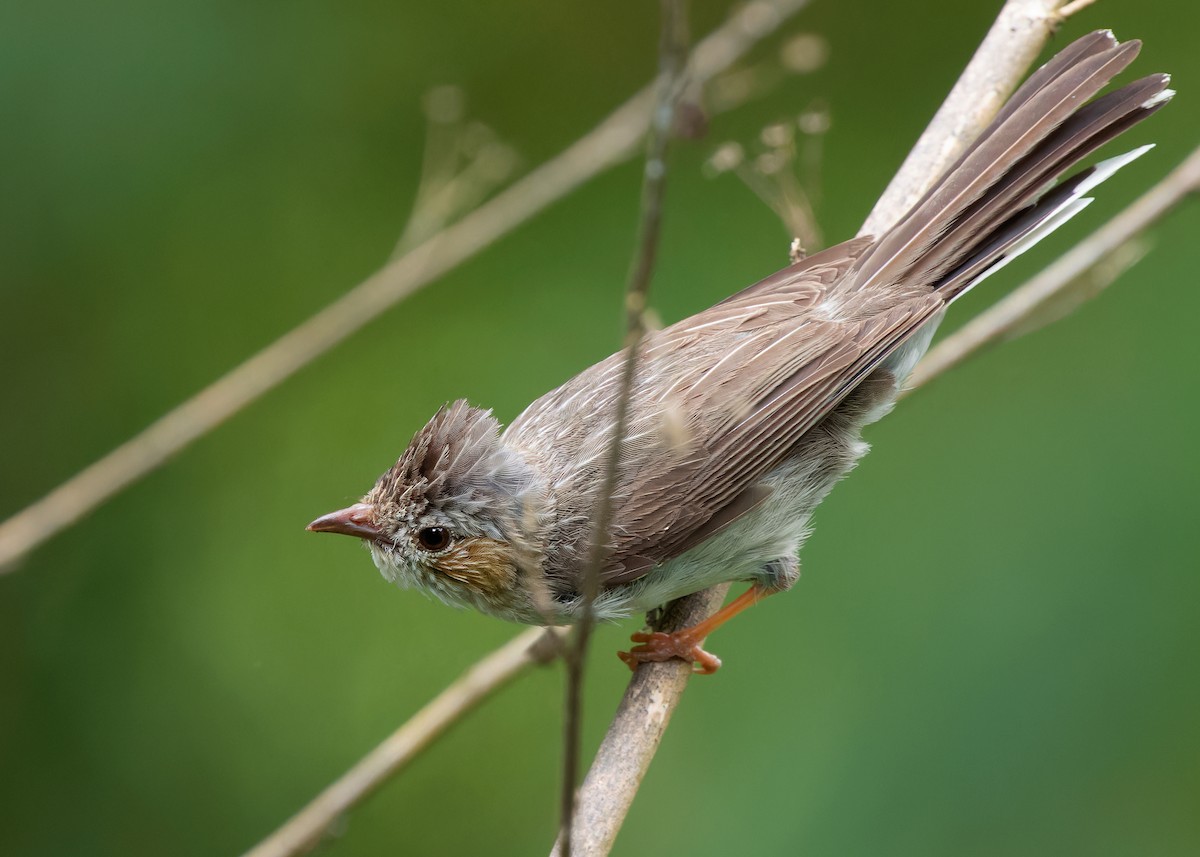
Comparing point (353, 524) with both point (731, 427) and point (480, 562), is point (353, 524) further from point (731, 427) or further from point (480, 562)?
point (731, 427)

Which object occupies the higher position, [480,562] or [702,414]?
[702,414]

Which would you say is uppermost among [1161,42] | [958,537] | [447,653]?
[1161,42]

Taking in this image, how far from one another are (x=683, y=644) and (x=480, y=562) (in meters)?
0.58

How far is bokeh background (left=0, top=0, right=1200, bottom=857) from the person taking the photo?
434 cm

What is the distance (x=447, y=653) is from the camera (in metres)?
4.92

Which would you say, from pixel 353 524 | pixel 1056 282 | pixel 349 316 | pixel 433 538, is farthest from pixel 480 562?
pixel 1056 282

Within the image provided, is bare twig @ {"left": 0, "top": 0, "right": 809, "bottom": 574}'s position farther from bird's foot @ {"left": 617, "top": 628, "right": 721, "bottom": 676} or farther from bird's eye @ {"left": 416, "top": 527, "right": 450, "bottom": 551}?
bird's foot @ {"left": 617, "top": 628, "right": 721, "bottom": 676}

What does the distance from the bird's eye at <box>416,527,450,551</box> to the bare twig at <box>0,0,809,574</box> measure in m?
0.68

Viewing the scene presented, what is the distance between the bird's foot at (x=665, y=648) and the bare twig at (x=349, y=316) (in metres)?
1.21

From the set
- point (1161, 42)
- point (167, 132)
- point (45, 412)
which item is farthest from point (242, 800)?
point (1161, 42)

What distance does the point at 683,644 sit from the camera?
3.34 meters

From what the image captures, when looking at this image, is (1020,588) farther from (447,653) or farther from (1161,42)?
(1161,42)

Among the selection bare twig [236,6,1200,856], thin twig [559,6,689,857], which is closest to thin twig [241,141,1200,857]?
bare twig [236,6,1200,856]

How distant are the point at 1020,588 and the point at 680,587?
64.9 inches
